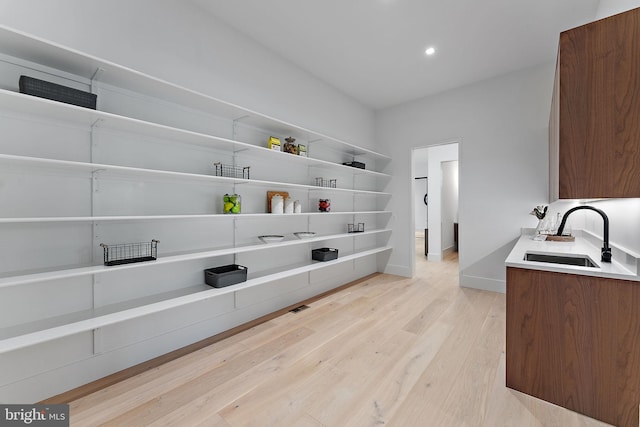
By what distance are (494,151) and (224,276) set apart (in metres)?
3.77

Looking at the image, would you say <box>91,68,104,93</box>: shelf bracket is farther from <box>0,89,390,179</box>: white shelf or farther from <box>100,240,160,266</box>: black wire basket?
<box>100,240,160,266</box>: black wire basket

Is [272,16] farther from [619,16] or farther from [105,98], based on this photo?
[619,16]

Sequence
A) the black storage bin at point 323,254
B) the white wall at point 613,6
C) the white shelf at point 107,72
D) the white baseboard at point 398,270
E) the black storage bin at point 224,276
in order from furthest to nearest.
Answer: the white baseboard at point 398,270, the black storage bin at point 323,254, the black storage bin at point 224,276, the white wall at point 613,6, the white shelf at point 107,72

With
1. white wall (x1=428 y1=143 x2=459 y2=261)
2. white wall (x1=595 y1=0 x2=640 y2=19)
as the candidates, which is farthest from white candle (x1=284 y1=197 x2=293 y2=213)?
white wall (x1=428 y1=143 x2=459 y2=261)

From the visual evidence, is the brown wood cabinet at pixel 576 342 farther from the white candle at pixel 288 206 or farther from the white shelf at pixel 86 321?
the white shelf at pixel 86 321

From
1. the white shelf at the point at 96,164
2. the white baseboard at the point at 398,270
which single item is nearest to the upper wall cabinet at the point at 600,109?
the white shelf at the point at 96,164

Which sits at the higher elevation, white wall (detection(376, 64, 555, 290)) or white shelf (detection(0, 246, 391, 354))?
white wall (detection(376, 64, 555, 290))

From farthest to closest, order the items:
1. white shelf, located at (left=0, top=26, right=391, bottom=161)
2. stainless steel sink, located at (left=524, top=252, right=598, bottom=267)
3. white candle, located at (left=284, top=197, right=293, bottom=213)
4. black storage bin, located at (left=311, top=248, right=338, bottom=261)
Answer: black storage bin, located at (left=311, top=248, right=338, bottom=261) → white candle, located at (left=284, top=197, right=293, bottom=213) → stainless steel sink, located at (left=524, top=252, right=598, bottom=267) → white shelf, located at (left=0, top=26, right=391, bottom=161)

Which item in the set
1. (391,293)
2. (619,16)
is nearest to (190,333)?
(391,293)

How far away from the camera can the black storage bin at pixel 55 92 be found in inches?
53.5

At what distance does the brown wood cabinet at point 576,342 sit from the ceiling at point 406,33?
91.5 inches

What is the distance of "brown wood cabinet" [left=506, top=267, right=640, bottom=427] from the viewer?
133 centimetres

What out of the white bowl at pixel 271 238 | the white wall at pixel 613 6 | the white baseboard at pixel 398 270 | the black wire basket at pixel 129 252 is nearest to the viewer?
the white wall at pixel 613 6

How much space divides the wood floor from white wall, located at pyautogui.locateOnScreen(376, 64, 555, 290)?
1.12 meters
